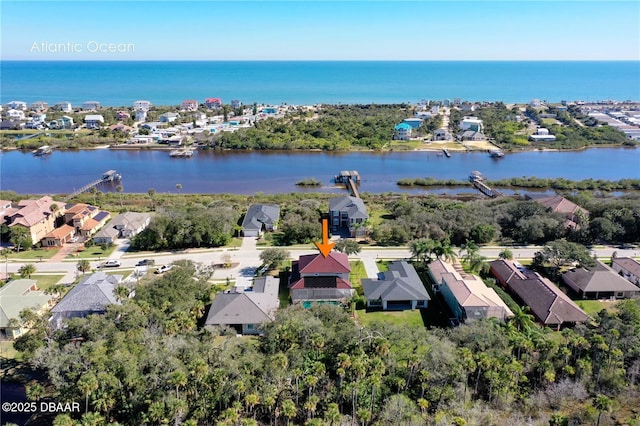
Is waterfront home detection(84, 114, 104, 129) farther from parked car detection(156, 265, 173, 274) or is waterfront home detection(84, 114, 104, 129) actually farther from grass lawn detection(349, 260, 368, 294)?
grass lawn detection(349, 260, 368, 294)

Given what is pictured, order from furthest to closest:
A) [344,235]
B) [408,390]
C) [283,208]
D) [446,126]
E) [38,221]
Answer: [446,126]
[283,208]
[344,235]
[38,221]
[408,390]

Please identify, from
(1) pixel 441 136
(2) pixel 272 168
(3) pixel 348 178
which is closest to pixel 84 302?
(3) pixel 348 178

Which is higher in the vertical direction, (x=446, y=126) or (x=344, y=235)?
(x=446, y=126)

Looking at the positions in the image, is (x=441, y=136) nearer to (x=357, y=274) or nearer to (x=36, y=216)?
(x=357, y=274)

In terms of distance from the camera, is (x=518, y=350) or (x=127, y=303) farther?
(x=127, y=303)

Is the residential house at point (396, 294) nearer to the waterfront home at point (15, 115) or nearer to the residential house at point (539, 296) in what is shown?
the residential house at point (539, 296)

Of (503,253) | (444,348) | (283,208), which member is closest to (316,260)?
(444,348)

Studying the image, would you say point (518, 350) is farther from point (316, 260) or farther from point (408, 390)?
point (316, 260)
